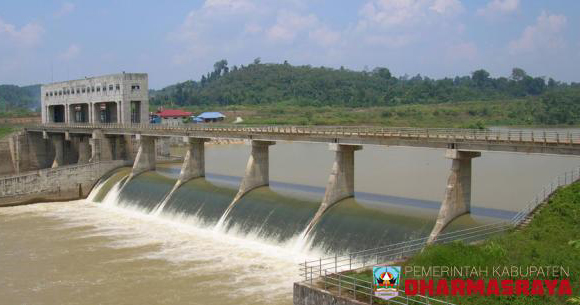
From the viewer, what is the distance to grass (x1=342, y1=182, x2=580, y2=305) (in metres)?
15.7

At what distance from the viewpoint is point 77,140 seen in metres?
66.7

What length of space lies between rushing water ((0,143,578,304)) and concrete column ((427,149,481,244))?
0.65 m

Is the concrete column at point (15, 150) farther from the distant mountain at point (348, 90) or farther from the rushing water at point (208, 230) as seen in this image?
the distant mountain at point (348, 90)

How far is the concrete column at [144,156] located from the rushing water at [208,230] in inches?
56.2

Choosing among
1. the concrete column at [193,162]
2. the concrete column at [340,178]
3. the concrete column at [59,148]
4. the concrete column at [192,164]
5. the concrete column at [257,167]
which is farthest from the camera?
the concrete column at [59,148]

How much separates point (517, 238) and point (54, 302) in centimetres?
1845

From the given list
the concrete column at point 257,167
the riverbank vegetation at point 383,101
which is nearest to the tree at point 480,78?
the riverbank vegetation at point 383,101

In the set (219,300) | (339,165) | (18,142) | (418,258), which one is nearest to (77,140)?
(18,142)

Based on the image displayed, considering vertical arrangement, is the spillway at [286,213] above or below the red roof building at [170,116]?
below

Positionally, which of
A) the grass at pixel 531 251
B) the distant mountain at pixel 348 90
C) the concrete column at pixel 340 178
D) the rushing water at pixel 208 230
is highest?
the distant mountain at pixel 348 90

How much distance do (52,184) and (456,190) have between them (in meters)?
36.2

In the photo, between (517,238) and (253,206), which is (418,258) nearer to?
(517,238)

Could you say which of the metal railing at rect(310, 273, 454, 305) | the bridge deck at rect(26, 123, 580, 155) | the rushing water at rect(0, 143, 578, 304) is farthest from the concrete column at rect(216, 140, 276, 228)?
the metal railing at rect(310, 273, 454, 305)

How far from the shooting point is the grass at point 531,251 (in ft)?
51.5
